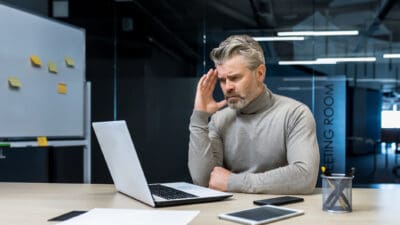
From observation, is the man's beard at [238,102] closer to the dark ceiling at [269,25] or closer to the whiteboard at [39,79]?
the whiteboard at [39,79]

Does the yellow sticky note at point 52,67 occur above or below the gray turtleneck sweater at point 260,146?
above

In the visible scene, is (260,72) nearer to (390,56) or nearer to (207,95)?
(207,95)

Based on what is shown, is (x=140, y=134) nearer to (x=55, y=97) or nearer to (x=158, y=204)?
(x=55, y=97)

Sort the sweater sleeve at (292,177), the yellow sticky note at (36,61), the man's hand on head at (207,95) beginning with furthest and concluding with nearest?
the yellow sticky note at (36,61) → the man's hand on head at (207,95) → the sweater sleeve at (292,177)

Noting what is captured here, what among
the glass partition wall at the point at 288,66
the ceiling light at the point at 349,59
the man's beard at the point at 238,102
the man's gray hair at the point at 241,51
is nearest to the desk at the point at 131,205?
the man's beard at the point at 238,102

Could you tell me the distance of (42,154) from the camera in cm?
390

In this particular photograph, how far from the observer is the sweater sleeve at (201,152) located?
65.9 inches

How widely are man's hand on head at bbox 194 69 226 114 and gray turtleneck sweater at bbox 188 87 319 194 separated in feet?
0.12

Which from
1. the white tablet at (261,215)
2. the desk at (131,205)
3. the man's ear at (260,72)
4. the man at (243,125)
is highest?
the man's ear at (260,72)

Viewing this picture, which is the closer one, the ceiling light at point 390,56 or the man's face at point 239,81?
the man's face at point 239,81

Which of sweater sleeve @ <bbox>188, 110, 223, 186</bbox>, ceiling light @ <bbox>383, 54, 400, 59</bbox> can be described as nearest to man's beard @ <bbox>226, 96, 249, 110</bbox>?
sweater sleeve @ <bbox>188, 110, 223, 186</bbox>

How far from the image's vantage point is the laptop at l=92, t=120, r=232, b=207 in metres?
1.24

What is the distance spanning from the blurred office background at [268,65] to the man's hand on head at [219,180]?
335cm

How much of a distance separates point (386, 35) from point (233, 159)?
3.98 metres
